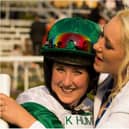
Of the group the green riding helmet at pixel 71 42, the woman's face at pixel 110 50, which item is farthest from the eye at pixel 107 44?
the green riding helmet at pixel 71 42

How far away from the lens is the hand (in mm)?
1760

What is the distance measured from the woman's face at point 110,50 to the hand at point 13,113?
0.35 m

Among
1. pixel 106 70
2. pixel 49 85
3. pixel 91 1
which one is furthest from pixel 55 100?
pixel 91 1

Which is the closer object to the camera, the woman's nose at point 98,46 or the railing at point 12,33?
the woman's nose at point 98,46

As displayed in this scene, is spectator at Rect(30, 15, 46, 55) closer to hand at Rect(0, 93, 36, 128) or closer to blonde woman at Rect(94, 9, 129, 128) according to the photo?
blonde woman at Rect(94, 9, 129, 128)

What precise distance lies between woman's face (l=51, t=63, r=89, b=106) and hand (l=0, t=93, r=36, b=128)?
0.95 feet

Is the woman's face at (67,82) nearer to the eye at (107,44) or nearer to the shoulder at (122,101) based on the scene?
the eye at (107,44)

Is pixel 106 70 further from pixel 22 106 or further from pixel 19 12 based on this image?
pixel 19 12

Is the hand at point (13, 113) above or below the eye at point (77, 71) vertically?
below

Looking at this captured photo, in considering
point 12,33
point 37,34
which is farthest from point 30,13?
Result: point 37,34

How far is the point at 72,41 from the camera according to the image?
81.1 inches

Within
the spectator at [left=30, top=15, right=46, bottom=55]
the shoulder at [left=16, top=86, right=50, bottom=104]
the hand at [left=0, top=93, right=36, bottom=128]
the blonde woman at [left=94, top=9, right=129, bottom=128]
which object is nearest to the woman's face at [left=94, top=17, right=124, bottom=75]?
the blonde woman at [left=94, top=9, right=129, bottom=128]

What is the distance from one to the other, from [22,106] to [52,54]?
0.26 metres

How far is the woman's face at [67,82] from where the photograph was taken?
6.77 feet
